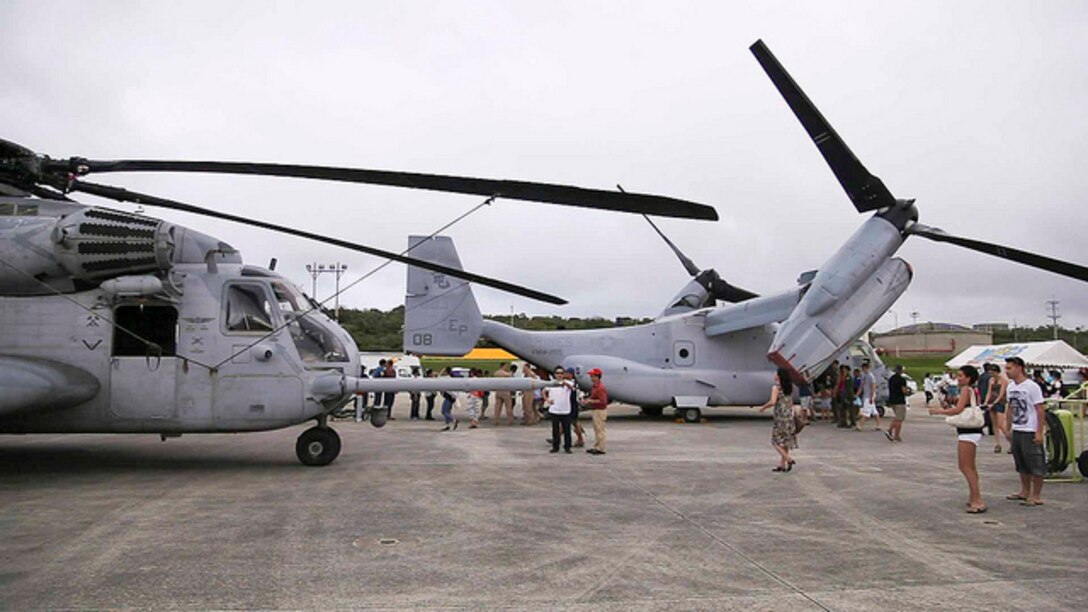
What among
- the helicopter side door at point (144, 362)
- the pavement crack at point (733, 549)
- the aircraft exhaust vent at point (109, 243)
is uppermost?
the aircraft exhaust vent at point (109, 243)

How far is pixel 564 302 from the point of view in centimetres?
970

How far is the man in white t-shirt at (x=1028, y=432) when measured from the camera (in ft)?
25.7

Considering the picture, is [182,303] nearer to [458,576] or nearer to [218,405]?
[218,405]

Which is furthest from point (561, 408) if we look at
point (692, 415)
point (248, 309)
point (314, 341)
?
point (692, 415)

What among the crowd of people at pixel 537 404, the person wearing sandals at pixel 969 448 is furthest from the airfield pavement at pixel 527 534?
the crowd of people at pixel 537 404

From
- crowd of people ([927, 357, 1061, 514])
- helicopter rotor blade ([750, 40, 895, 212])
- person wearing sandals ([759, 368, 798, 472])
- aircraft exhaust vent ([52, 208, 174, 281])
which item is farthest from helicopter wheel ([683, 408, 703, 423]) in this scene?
aircraft exhaust vent ([52, 208, 174, 281])

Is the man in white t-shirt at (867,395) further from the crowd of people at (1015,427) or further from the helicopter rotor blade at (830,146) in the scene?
the crowd of people at (1015,427)

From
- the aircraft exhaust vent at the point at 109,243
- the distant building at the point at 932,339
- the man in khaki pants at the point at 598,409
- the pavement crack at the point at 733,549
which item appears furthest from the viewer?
the distant building at the point at 932,339

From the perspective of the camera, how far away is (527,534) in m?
6.65

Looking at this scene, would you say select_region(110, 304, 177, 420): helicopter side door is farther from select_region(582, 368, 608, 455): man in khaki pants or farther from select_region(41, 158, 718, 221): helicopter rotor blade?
select_region(582, 368, 608, 455): man in khaki pants

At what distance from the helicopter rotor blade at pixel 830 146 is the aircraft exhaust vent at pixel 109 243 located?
963 cm

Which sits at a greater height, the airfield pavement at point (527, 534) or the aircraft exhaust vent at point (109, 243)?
the aircraft exhaust vent at point (109, 243)

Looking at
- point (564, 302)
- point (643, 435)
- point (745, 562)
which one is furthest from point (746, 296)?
point (745, 562)

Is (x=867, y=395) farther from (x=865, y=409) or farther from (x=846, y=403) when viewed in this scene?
(x=846, y=403)
